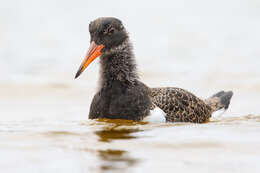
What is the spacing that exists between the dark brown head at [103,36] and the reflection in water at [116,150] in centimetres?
119

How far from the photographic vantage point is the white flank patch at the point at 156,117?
8.33 m

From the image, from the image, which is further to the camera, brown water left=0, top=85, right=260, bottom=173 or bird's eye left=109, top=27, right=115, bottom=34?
bird's eye left=109, top=27, right=115, bottom=34

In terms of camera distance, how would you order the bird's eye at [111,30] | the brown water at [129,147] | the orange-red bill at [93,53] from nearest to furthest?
the brown water at [129,147] < the orange-red bill at [93,53] < the bird's eye at [111,30]

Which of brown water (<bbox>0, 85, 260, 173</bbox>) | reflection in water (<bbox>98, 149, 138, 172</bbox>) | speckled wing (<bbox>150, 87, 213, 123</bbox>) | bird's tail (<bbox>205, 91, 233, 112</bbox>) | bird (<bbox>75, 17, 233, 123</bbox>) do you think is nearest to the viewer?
reflection in water (<bbox>98, 149, 138, 172</bbox>)

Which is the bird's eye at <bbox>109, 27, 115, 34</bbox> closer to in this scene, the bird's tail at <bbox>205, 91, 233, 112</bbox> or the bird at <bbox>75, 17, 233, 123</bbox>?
the bird at <bbox>75, 17, 233, 123</bbox>

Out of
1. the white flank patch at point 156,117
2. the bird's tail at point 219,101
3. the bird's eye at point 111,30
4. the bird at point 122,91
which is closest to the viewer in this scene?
the white flank patch at point 156,117

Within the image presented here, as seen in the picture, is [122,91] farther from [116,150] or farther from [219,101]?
[219,101]

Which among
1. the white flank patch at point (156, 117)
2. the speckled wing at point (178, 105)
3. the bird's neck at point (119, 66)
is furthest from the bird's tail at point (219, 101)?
the white flank patch at point (156, 117)

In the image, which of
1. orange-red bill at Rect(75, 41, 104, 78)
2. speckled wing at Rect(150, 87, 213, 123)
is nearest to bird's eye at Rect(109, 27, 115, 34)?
orange-red bill at Rect(75, 41, 104, 78)

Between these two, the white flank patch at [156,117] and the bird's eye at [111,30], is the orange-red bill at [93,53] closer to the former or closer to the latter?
the bird's eye at [111,30]

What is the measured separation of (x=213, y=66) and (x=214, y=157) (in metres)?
13.0

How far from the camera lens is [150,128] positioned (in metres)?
7.82

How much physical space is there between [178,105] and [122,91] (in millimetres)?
975

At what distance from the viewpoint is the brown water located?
5570mm
